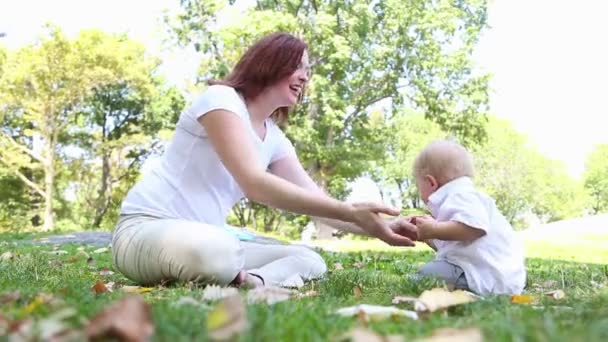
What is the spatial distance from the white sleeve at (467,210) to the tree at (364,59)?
20.2 m

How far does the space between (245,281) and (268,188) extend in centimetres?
52

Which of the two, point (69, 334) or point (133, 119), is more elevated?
point (133, 119)

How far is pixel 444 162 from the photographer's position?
340 centimetres

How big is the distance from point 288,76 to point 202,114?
0.55 m

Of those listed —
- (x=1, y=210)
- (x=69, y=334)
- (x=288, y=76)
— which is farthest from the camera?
(x=1, y=210)

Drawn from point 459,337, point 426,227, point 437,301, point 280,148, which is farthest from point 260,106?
point 459,337

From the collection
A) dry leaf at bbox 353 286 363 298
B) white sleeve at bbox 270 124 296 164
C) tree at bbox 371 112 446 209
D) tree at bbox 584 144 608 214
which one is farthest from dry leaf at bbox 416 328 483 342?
tree at bbox 584 144 608 214

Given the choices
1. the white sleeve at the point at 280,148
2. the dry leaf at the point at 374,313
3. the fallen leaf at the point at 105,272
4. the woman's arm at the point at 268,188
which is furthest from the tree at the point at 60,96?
the dry leaf at the point at 374,313

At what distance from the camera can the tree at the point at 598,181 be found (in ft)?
180

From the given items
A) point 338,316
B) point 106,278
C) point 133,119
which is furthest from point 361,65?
point 338,316

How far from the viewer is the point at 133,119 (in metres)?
30.6

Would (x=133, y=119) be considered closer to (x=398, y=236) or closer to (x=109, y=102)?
(x=109, y=102)

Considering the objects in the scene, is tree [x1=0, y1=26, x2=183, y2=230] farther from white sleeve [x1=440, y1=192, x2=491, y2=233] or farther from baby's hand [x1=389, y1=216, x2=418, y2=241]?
white sleeve [x1=440, y1=192, x2=491, y2=233]

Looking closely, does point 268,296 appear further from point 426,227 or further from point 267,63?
point 267,63
